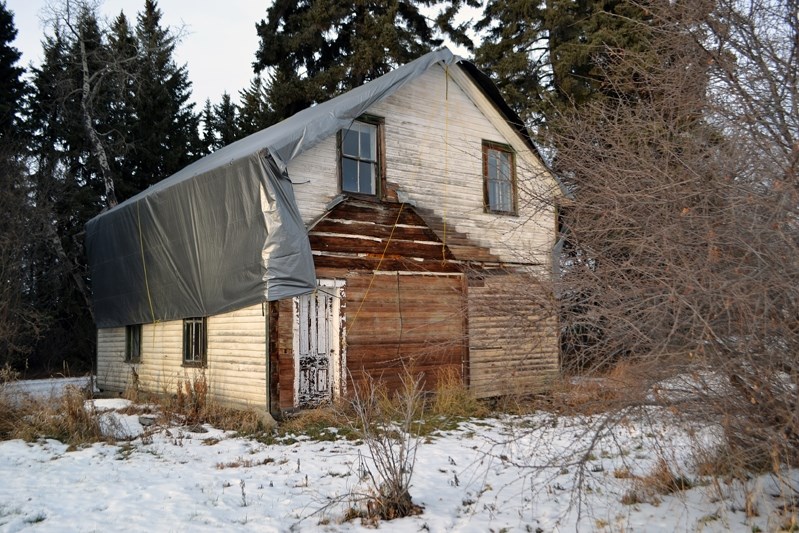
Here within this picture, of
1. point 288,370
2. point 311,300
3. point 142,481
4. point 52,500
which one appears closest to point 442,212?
point 311,300

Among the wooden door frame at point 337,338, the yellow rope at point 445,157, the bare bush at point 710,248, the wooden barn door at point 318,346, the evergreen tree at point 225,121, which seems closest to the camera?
the bare bush at point 710,248

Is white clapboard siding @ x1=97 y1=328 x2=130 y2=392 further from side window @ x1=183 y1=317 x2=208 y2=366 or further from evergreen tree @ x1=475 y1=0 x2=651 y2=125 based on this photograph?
evergreen tree @ x1=475 y1=0 x2=651 y2=125

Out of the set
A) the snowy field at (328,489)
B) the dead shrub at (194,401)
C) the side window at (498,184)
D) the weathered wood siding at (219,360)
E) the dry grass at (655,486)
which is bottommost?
the snowy field at (328,489)

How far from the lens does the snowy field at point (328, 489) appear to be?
17.5ft

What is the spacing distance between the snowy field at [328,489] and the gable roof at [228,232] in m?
2.88

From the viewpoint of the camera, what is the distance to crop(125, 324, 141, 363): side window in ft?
48.1

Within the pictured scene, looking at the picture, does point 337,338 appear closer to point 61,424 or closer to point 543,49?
point 61,424

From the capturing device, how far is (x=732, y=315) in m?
4.24

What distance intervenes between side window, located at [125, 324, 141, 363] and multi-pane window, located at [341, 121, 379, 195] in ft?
21.0

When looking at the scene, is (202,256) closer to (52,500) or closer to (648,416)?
(52,500)

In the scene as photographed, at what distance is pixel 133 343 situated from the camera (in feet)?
48.9

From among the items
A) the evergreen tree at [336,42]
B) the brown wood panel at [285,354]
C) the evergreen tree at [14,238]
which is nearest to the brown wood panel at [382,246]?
A: the brown wood panel at [285,354]

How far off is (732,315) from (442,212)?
29.7 ft

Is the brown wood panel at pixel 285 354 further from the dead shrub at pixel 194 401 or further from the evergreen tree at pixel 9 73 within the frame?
the evergreen tree at pixel 9 73
